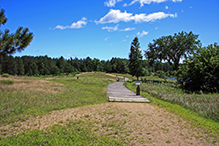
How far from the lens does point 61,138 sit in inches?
190

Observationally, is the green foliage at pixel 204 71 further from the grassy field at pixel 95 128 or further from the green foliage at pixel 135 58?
the green foliage at pixel 135 58

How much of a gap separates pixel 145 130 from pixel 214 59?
15.9 m

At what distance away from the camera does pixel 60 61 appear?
83688mm

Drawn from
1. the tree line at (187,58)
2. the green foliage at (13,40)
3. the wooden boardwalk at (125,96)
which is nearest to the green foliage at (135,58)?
the tree line at (187,58)

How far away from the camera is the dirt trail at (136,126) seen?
477 centimetres

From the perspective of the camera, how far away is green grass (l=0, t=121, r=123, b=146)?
4.57m

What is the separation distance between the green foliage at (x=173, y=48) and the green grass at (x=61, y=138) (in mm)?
29275

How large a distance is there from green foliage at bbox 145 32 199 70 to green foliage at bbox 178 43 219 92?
37.1ft

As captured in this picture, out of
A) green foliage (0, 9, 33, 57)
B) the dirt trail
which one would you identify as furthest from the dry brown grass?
the dirt trail

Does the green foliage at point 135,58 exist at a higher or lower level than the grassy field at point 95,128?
higher

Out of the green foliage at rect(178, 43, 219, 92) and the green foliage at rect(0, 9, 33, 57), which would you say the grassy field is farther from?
the green foliage at rect(178, 43, 219, 92)

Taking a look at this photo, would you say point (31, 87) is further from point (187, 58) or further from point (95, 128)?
point (187, 58)

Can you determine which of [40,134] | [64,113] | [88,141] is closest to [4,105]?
[64,113]

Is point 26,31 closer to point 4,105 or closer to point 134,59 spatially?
point 4,105
